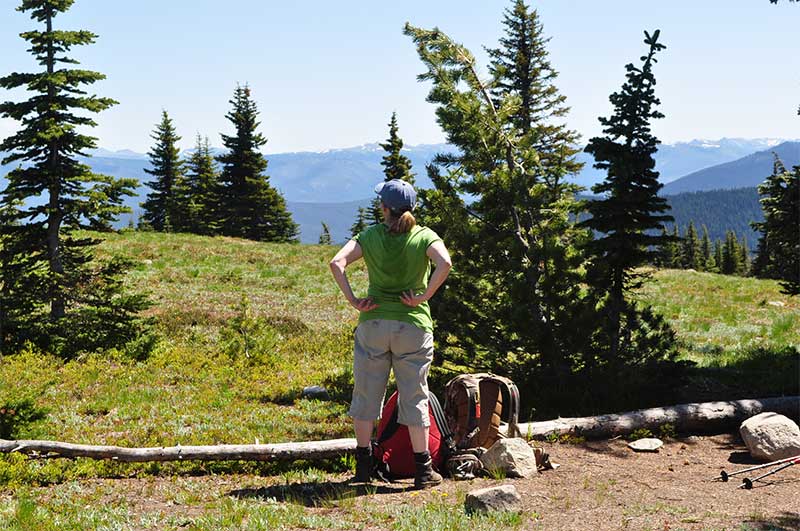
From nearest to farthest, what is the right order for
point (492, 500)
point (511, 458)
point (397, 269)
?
point (492, 500) → point (397, 269) → point (511, 458)

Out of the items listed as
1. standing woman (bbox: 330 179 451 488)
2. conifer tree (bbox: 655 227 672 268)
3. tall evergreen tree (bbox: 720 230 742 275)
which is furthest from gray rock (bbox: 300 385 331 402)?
tall evergreen tree (bbox: 720 230 742 275)

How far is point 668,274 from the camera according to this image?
111ft

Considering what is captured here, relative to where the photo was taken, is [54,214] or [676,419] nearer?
[676,419]

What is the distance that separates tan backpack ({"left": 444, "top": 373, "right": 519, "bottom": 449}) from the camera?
26.5 feet

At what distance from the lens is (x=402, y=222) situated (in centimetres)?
669

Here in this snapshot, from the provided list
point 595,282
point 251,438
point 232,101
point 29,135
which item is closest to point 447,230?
point 595,282

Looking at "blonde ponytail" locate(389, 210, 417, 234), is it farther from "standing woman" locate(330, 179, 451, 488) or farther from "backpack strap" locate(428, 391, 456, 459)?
"backpack strap" locate(428, 391, 456, 459)

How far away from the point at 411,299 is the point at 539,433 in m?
3.59

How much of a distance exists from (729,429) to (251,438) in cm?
730

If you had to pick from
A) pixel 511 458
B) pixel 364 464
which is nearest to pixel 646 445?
pixel 511 458

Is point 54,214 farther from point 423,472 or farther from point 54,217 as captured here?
point 423,472

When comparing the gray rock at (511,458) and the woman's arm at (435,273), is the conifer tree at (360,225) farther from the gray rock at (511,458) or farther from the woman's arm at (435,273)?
the woman's arm at (435,273)

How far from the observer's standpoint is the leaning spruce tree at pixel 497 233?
10.2 metres

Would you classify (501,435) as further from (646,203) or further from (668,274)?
(668,274)
